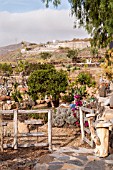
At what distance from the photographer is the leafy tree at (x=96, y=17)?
909 cm

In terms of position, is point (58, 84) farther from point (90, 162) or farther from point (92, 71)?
point (92, 71)

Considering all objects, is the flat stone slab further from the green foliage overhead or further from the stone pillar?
the green foliage overhead

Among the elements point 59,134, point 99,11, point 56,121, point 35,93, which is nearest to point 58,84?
point 35,93

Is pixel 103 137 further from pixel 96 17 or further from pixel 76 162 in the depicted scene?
pixel 96 17

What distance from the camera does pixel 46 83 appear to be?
19391mm

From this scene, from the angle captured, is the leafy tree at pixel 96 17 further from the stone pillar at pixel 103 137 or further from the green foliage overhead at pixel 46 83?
the green foliage overhead at pixel 46 83

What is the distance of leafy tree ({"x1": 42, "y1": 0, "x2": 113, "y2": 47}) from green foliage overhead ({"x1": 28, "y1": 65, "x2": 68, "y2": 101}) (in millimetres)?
8280

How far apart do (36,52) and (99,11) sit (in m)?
76.7

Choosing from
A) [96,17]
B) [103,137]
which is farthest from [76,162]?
[96,17]

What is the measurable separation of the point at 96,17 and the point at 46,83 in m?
9.65

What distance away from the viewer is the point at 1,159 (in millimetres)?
7680

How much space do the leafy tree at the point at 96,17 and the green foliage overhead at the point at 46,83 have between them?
8280 mm

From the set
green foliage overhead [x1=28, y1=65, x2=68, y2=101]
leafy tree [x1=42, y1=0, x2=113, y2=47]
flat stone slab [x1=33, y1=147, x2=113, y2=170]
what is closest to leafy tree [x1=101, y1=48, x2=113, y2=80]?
leafy tree [x1=42, y1=0, x2=113, y2=47]

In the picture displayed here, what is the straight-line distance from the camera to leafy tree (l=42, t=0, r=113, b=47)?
29.8 ft
